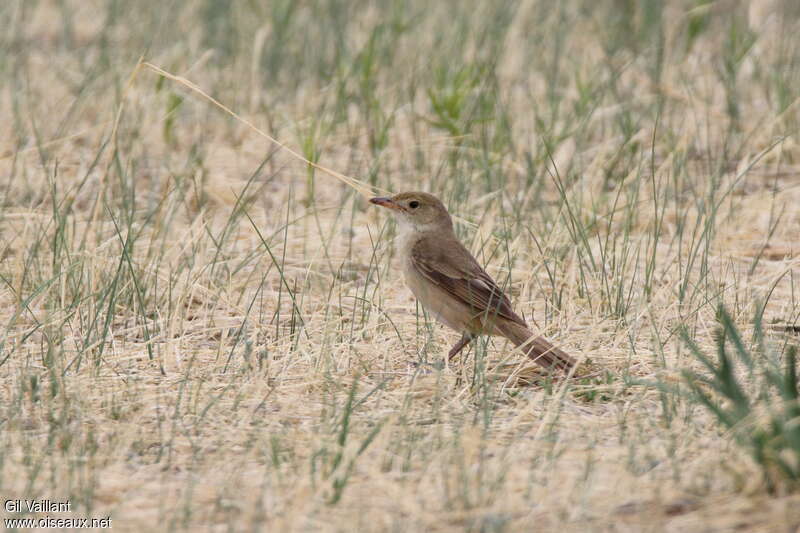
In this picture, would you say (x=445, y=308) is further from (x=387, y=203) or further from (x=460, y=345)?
(x=387, y=203)

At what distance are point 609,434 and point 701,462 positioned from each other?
1.83 feet

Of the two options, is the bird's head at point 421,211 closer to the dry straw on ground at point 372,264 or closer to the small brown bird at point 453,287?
the small brown bird at point 453,287

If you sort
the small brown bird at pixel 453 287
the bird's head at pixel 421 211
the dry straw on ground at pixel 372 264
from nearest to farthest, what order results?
1. the dry straw on ground at pixel 372 264
2. the small brown bird at pixel 453 287
3. the bird's head at pixel 421 211

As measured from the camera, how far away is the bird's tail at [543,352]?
16.2 feet

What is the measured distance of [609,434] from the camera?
4254mm

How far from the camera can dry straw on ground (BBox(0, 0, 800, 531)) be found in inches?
146

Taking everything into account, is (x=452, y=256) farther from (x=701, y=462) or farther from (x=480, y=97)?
(x=480, y=97)

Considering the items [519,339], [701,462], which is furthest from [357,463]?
[519,339]

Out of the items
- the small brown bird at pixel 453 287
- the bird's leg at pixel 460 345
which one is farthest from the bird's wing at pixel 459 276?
the bird's leg at pixel 460 345

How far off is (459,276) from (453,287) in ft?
0.25

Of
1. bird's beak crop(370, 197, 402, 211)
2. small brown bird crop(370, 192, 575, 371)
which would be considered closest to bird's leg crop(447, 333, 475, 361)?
small brown bird crop(370, 192, 575, 371)

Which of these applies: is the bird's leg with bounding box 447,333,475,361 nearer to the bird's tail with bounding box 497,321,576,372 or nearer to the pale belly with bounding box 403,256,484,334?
the pale belly with bounding box 403,256,484,334

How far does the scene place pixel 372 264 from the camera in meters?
6.68

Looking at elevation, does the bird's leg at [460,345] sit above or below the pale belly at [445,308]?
below
